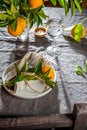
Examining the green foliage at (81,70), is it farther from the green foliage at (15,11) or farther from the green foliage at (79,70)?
the green foliage at (15,11)

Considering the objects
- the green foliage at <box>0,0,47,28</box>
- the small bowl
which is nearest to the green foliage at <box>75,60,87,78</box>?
the small bowl

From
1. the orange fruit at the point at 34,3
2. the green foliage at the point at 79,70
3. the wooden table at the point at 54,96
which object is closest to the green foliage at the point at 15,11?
the orange fruit at the point at 34,3

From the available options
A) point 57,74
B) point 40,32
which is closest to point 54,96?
point 57,74

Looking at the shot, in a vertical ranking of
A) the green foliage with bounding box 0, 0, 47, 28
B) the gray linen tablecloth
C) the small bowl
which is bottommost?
the gray linen tablecloth

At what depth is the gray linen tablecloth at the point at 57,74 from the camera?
0.89 metres

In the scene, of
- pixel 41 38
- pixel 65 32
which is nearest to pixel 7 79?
pixel 41 38

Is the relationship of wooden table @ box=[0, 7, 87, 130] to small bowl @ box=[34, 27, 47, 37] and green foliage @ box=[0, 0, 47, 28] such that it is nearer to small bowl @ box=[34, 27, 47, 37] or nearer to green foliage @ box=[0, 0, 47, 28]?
small bowl @ box=[34, 27, 47, 37]

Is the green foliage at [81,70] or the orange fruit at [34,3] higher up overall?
the orange fruit at [34,3]

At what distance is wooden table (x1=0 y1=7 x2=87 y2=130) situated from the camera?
27.2 inches

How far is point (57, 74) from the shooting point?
1028mm

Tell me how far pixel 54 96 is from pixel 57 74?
0.13 metres

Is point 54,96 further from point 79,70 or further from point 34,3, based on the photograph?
point 34,3

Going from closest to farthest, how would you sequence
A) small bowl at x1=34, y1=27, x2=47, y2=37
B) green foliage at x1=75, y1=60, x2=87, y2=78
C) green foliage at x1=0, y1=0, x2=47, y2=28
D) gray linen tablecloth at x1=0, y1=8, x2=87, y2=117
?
green foliage at x1=0, y1=0, x2=47, y2=28, gray linen tablecloth at x1=0, y1=8, x2=87, y2=117, green foliage at x1=75, y1=60, x2=87, y2=78, small bowl at x1=34, y1=27, x2=47, y2=37

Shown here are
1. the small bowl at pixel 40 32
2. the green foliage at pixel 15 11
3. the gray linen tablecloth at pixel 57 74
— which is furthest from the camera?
the small bowl at pixel 40 32
